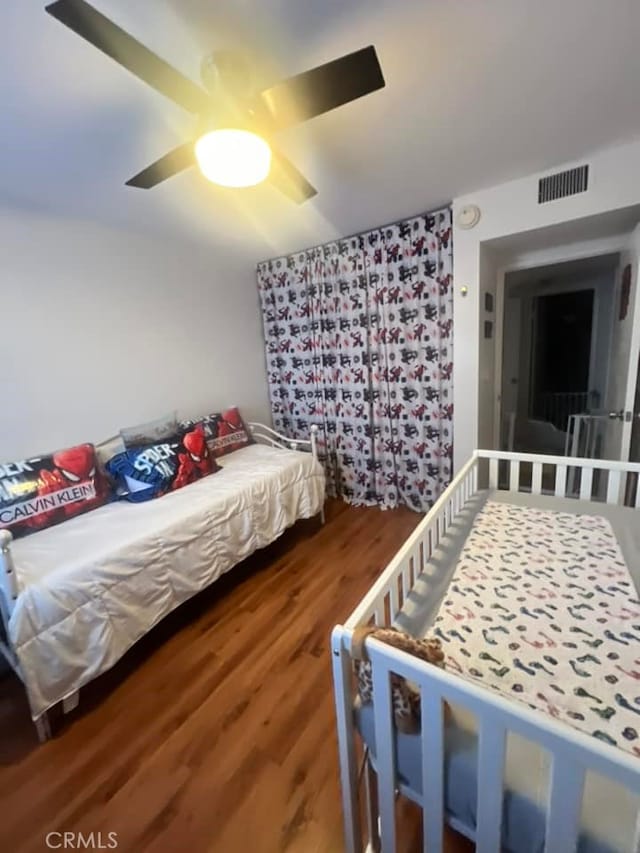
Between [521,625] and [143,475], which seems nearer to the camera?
[521,625]

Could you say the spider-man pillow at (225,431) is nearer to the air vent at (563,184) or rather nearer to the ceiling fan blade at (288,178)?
the ceiling fan blade at (288,178)

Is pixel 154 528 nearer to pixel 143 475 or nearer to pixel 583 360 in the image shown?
pixel 143 475

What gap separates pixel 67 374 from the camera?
89.1 inches

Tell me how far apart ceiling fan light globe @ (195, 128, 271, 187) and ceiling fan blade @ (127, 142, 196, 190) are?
96mm

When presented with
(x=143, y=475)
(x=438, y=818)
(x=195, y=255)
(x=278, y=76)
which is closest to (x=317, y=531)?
(x=143, y=475)

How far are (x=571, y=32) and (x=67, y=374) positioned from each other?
273 cm

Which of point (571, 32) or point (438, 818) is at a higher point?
point (571, 32)

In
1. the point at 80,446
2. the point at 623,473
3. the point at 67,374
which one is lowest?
the point at 623,473

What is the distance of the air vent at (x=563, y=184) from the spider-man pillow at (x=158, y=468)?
2.60 meters

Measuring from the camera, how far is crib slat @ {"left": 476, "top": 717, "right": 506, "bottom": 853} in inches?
26.2

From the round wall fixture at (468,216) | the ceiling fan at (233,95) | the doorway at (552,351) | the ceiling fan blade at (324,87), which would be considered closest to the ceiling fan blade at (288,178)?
the ceiling fan at (233,95)

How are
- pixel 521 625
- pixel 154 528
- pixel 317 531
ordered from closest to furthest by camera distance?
pixel 521 625 → pixel 154 528 → pixel 317 531

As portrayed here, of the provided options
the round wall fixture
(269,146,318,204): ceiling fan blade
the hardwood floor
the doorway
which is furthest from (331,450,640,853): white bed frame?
the doorway

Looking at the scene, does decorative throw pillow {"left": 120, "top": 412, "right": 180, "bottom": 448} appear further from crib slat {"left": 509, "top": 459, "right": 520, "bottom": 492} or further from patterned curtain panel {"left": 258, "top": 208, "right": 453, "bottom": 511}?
crib slat {"left": 509, "top": 459, "right": 520, "bottom": 492}
